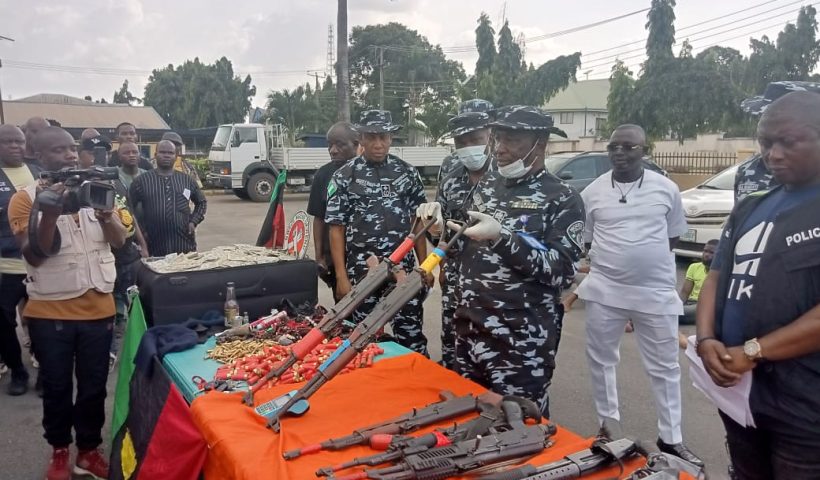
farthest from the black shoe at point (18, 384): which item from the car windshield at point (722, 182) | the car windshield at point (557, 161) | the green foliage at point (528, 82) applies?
the green foliage at point (528, 82)

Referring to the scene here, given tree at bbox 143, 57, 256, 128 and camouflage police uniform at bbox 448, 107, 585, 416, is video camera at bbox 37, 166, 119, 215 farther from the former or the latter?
tree at bbox 143, 57, 256, 128

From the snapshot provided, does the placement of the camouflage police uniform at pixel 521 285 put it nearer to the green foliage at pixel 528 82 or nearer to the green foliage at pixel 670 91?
the green foliage at pixel 670 91

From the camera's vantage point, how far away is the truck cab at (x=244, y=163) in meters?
16.8

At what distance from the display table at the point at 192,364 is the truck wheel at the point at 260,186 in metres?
14.3

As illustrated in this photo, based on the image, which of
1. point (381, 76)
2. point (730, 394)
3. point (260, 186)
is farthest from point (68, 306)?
point (381, 76)

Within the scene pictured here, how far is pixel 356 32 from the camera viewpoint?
154 ft

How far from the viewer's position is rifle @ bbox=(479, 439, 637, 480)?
1.48 meters

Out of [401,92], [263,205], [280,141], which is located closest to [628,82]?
[280,141]

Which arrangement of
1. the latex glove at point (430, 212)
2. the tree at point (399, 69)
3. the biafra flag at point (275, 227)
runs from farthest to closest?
the tree at point (399, 69) → the biafra flag at point (275, 227) → the latex glove at point (430, 212)

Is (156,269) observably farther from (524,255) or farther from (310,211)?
(524,255)

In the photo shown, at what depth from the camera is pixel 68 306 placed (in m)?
2.79

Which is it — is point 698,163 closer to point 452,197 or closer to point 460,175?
point 460,175

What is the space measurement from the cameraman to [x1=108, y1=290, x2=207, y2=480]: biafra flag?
17 cm

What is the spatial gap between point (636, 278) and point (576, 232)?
105 cm
